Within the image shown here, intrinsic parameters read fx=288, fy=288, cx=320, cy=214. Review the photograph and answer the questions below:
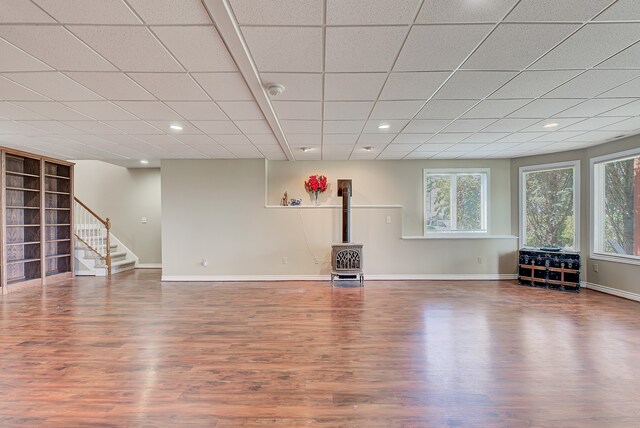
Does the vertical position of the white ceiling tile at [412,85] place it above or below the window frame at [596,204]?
above

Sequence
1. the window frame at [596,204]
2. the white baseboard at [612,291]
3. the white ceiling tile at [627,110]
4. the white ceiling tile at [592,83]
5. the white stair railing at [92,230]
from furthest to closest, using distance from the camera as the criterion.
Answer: the white stair railing at [92,230], the window frame at [596,204], the white baseboard at [612,291], the white ceiling tile at [627,110], the white ceiling tile at [592,83]

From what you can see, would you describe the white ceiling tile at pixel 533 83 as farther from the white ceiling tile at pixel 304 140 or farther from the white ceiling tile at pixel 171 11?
the white ceiling tile at pixel 171 11

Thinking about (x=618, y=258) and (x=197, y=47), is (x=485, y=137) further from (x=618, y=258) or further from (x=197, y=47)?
(x=197, y=47)

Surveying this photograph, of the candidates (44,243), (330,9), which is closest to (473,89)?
(330,9)

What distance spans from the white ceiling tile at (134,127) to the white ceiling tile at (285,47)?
224 centimetres

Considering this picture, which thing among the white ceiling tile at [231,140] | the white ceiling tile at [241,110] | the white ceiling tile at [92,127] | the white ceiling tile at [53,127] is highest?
the white ceiling tile at [53,127]

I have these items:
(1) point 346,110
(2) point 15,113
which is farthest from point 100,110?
(1) point 346,110

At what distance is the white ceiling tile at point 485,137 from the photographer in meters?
4.08

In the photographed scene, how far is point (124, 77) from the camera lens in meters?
2.40

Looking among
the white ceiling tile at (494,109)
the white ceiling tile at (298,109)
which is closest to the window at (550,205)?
the white ceiling tile at (494,109)

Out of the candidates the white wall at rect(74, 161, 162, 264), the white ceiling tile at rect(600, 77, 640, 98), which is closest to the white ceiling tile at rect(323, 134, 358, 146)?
the white ceiling tile at rect(600, 77, 640, 98)

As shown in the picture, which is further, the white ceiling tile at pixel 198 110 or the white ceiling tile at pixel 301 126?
the white ceiling tile at pixel 301 126

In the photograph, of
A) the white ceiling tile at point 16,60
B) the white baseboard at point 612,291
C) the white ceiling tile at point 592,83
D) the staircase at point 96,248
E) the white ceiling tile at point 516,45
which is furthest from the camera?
the staircase at point 96,248

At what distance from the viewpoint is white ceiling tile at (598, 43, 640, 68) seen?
6.68 ft
